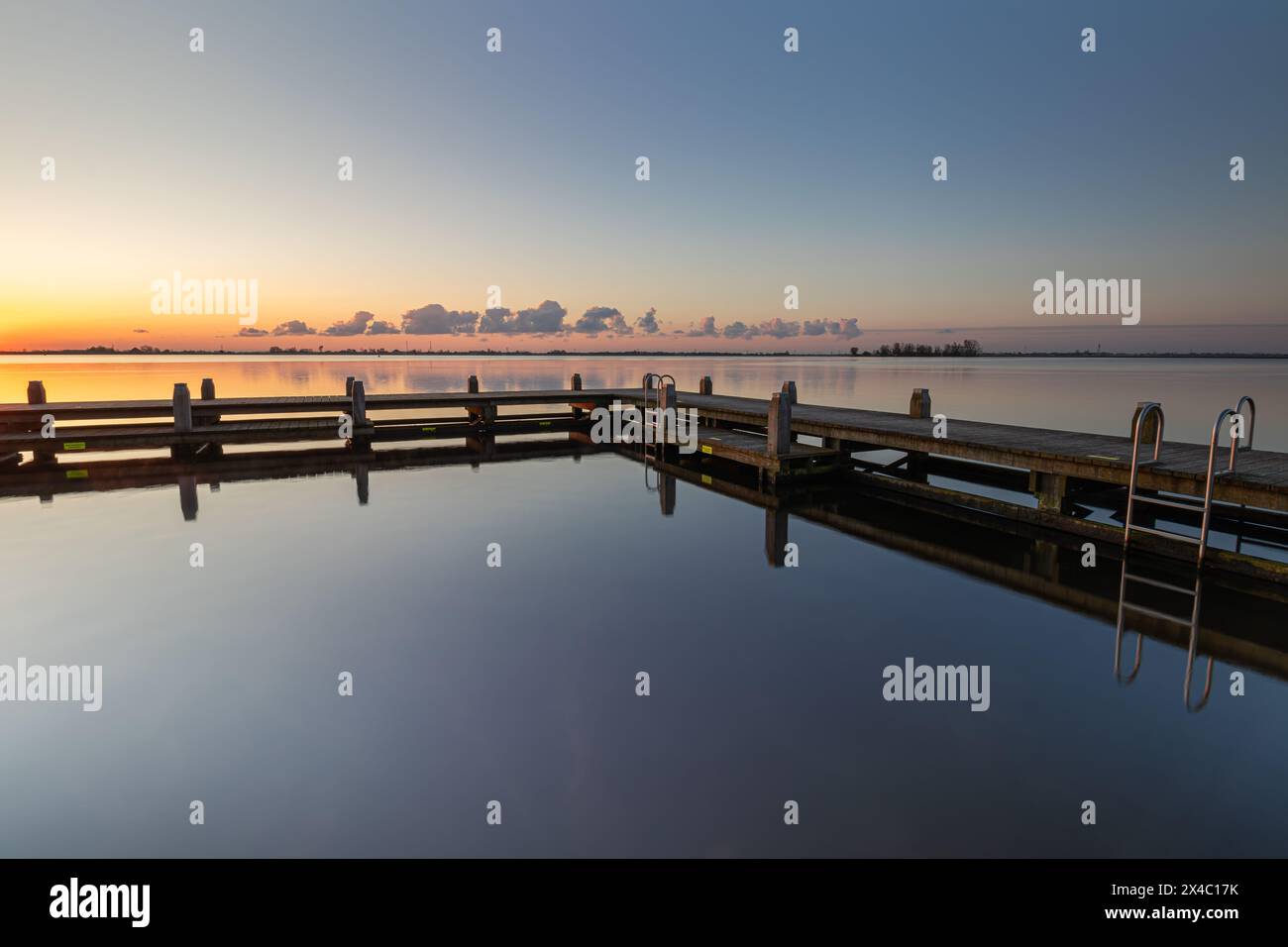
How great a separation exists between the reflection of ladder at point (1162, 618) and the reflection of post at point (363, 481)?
14.6 metres

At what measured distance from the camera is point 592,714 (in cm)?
632

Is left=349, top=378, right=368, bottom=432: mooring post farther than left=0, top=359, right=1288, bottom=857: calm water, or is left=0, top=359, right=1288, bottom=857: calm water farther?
left=349, top=378, right=368, bottom=432: mooring post

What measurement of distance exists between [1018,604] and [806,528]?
471 cm

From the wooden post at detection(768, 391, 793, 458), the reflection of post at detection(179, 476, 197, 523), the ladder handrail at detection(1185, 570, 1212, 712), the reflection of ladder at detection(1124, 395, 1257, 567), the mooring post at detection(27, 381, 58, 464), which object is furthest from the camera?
the mooring post at detection(27, 381, 58, 464)

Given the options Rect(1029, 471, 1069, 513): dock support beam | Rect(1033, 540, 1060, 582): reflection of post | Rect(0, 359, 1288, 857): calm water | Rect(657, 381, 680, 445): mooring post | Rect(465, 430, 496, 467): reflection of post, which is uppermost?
Rect(657, 381, 680, 445): mooring post

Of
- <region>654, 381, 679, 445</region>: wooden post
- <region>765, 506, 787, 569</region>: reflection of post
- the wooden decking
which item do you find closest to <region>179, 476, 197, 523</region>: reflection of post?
<region>765, 506, 787, 569</region>: reflection of post

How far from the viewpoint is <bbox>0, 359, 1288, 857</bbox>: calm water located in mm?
4750

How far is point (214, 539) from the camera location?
1240 centimetres

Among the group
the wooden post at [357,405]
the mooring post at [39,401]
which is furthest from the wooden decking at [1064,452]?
the mooring post at [39,401]

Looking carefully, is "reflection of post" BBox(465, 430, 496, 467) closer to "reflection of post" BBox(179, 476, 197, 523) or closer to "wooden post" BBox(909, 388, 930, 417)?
"reflection of post" BBox(179, 476, 197, 523)

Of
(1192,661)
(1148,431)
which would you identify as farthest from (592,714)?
(1148,431)

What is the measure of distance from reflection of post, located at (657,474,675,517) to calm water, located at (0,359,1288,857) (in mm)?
3232
